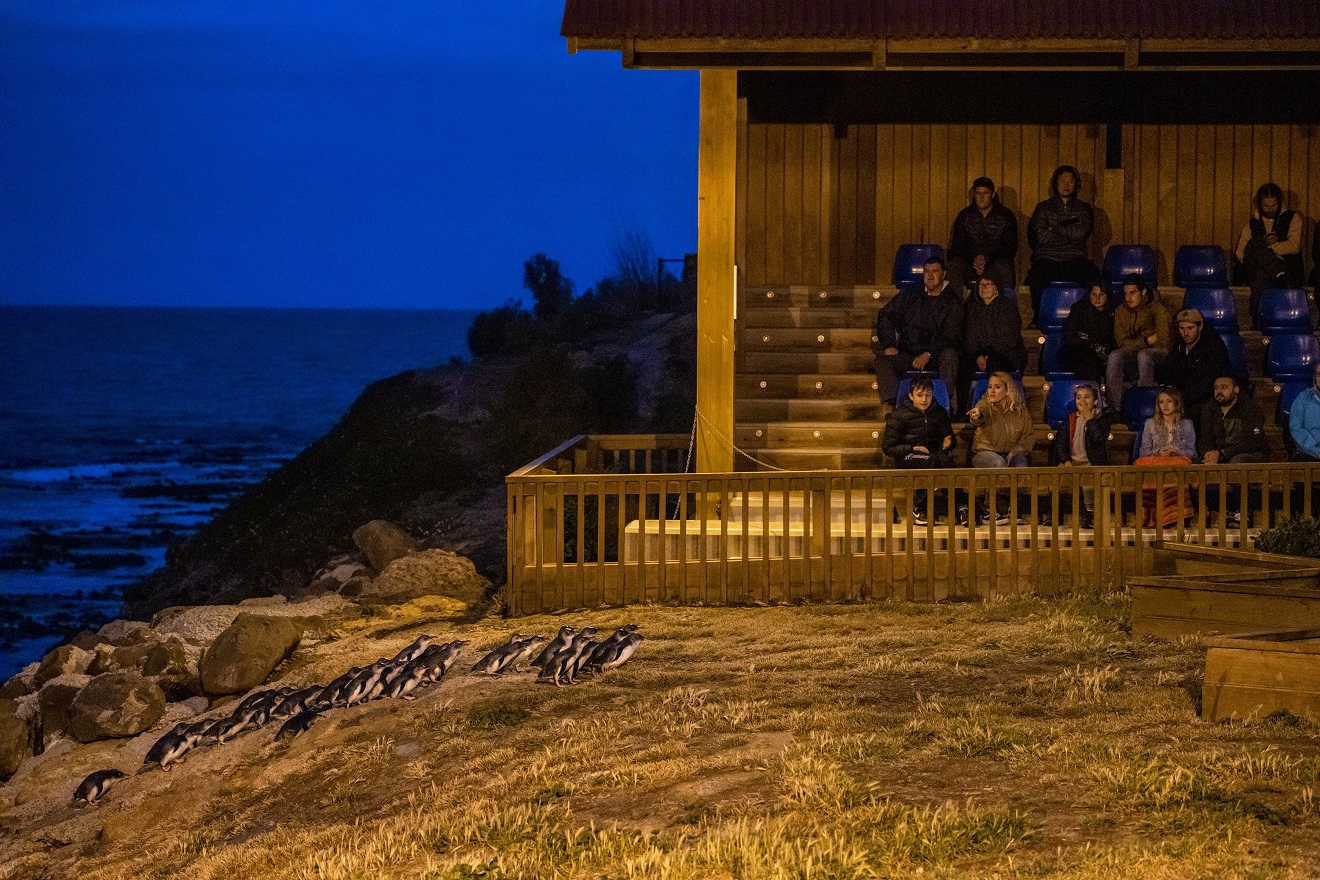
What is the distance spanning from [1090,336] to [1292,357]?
6.48 feet

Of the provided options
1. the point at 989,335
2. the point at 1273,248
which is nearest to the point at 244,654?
the point at 989,335

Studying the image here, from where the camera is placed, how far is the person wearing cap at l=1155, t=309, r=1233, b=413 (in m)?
13.0

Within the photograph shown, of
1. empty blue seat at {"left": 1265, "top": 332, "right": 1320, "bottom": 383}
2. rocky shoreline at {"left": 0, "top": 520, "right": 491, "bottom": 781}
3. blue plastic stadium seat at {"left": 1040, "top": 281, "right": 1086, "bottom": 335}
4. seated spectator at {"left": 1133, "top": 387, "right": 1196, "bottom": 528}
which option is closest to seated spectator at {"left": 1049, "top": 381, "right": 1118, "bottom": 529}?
seated spectator at {"left": 1133, "top": 387, "right": 1196, "bottom": 528}

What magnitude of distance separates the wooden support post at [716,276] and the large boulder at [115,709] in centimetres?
521

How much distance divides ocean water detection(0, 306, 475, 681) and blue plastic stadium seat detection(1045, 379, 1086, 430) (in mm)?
12642

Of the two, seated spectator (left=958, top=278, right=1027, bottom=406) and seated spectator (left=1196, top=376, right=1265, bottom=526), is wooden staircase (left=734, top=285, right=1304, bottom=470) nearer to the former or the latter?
seated spectator (left=958, top=278, right=1027, bottom=406)

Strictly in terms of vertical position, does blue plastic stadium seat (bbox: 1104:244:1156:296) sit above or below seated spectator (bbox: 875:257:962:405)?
above

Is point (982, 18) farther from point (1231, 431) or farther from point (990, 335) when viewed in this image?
point (1231, 431)

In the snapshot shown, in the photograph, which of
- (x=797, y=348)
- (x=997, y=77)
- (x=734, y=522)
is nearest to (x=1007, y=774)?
(x=734, y=522)

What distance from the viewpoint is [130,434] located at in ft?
206

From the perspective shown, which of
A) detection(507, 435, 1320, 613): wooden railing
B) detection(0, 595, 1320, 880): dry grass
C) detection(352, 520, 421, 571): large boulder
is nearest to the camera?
detection(0, 595, 1320, 880): dry grass

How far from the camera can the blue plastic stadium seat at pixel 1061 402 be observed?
44.2 ft

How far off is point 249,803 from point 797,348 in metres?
8.64

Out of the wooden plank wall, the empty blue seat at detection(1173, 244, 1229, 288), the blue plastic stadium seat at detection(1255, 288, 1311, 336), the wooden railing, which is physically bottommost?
the wooden railing
